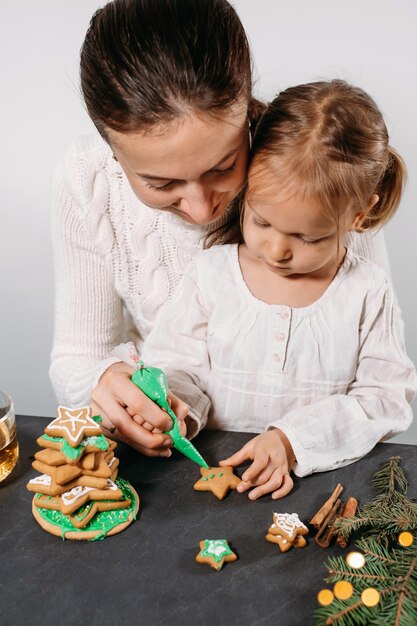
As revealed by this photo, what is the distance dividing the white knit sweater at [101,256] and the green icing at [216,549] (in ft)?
1.76

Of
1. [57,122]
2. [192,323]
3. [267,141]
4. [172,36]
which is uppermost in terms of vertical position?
[172,36]

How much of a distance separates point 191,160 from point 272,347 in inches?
17.0

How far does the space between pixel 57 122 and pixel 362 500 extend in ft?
4.73

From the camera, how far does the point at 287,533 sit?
3.29 feet

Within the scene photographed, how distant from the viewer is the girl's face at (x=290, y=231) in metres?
1.21

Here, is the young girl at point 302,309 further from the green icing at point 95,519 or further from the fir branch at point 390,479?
the green icing at point 95,519

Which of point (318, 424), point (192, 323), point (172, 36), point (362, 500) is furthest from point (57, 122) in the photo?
point (362, 500)

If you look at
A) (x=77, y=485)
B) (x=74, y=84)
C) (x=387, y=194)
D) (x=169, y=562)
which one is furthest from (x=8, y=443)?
(x=74, y=84)

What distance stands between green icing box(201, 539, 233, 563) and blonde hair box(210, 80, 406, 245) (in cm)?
56

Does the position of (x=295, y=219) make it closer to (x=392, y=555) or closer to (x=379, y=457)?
(x=379, y=457)

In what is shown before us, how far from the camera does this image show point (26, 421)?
1.30 metres

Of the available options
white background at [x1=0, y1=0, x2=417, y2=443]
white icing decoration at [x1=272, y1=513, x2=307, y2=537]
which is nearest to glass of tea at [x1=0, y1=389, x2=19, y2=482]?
white icing decoration at [x1=272, y1=513, x2=307, y2=537]

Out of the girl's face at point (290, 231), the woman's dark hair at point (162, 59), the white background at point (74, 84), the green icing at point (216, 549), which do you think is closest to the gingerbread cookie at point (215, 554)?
the green icing at point (216, 549)

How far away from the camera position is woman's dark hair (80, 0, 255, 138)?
1.09 meters
